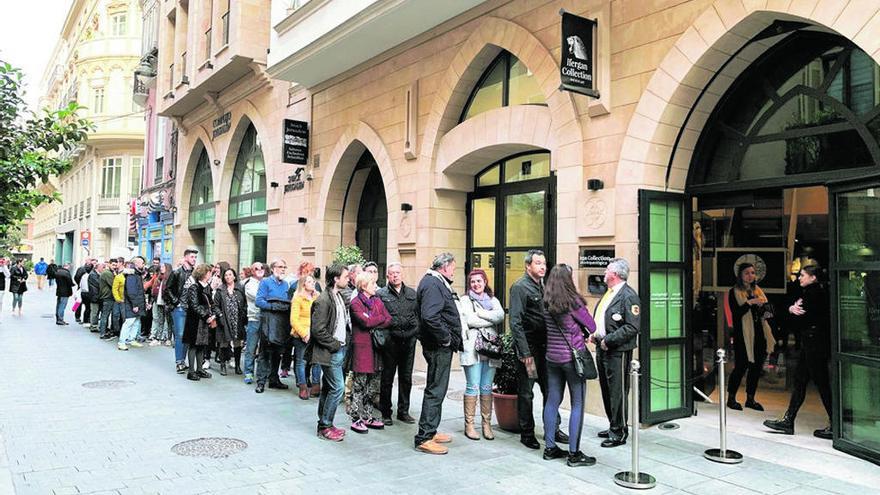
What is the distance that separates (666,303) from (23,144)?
771 cm

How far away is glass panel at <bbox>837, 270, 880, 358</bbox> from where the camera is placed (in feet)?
19.7

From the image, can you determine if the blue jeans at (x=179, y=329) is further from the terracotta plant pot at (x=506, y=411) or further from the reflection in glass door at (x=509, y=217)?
the terracotta plant pot at (x=506, y=411)

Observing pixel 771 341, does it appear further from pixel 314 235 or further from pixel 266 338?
pixel 314 235

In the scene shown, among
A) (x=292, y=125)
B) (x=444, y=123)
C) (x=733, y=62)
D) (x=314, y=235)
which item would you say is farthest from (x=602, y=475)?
(x=292, y=125)

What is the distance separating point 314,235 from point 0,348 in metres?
7.00

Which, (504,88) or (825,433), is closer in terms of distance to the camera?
(825,433)

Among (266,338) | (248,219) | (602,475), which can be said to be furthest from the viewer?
(248,219)

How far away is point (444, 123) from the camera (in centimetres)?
1134

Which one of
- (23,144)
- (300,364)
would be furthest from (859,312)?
(23,144)

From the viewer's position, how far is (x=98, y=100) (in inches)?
1672

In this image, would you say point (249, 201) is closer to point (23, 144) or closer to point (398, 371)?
point (23, 144)

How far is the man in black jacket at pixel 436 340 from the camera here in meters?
6.48

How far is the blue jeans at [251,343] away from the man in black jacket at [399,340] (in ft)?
10.3

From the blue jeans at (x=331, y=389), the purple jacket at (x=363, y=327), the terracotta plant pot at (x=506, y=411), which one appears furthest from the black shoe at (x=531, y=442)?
the blue jeans at (x=331, y=389)
